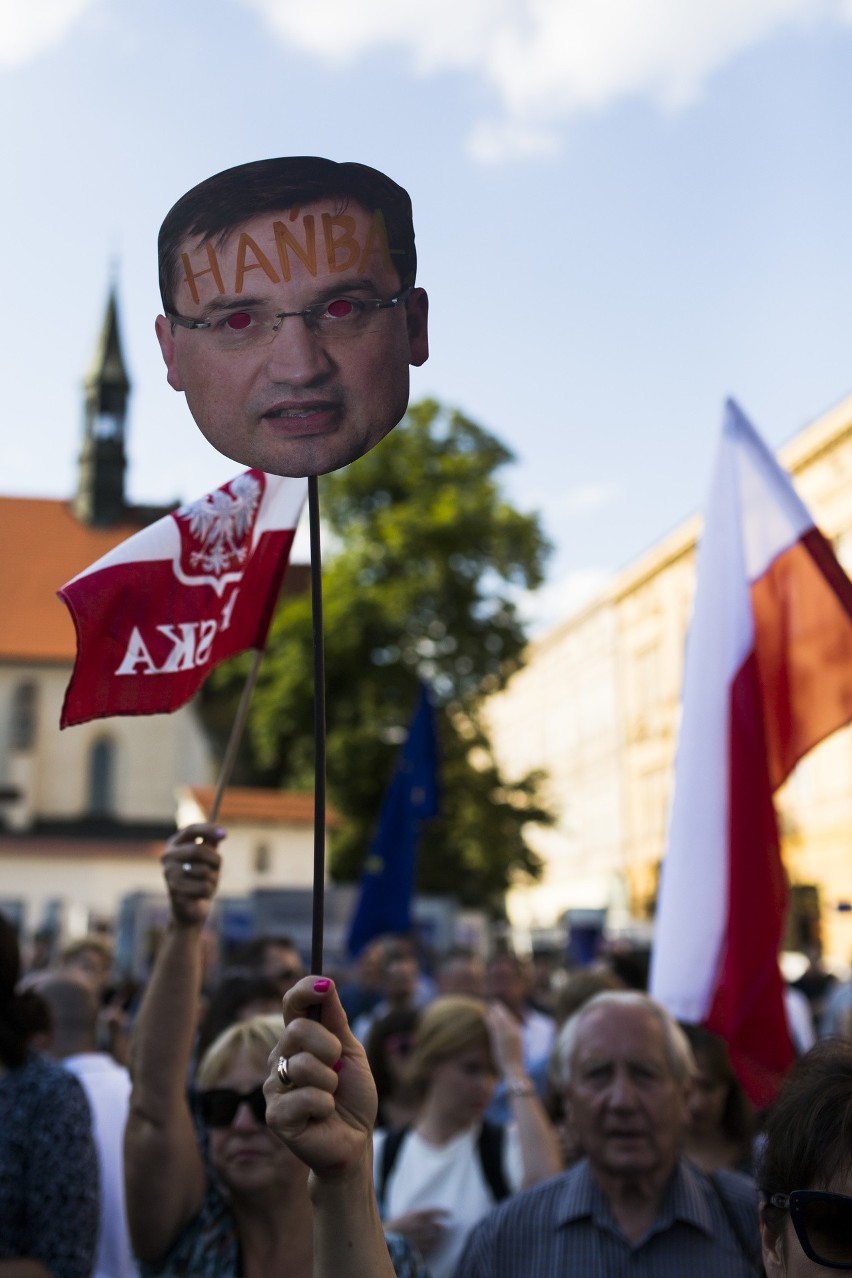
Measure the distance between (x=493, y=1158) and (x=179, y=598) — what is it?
223cm

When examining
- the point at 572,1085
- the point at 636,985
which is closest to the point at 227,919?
the point at 636,985

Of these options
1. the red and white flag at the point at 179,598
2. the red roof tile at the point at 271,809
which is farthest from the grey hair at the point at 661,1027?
the red roof tile at the point at 271,809

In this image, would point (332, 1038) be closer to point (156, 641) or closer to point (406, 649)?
point (156, 641)

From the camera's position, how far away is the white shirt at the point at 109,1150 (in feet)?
14.8

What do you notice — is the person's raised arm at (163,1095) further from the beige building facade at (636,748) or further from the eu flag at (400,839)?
the beige building facade at (636,748)

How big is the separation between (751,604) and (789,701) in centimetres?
36

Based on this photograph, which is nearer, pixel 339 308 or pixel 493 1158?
pixel 339 308

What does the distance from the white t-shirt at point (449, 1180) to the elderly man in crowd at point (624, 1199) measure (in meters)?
0.96

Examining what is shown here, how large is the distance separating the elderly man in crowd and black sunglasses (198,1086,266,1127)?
596 mm

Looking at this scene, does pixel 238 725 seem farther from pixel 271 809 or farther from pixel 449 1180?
pixel 271 809

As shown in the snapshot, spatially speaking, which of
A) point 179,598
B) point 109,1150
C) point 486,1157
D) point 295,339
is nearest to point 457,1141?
point 486,1157

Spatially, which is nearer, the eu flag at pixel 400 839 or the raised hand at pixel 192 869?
the raised hand at pixel 192 869

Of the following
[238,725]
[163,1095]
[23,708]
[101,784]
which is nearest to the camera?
[163,1095]

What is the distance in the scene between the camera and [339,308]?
7.12 feet
